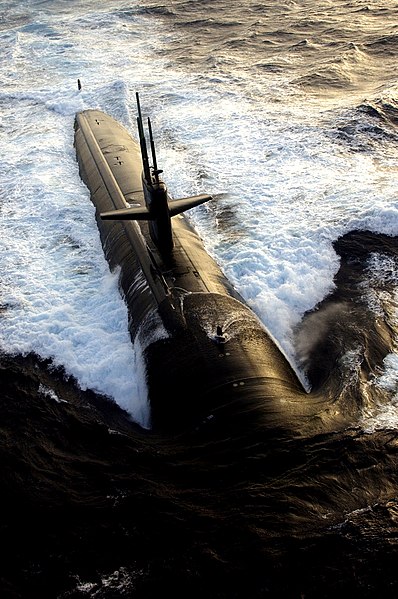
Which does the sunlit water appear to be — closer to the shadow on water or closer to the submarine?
the submarine

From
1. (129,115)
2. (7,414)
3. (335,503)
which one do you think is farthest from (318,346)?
(129,115)

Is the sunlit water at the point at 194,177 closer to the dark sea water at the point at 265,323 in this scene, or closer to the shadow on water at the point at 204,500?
the dark sea water at the point at 265,323

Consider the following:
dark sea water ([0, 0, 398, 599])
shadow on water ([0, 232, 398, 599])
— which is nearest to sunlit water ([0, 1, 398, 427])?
dark sea water ([0, 0, 398, 599])

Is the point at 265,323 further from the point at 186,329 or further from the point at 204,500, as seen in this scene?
the point at 204,500

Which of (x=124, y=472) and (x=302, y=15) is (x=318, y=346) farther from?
(x=302, y=15)

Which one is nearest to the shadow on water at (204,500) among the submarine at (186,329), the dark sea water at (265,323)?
the dark sea water at (265,323)
